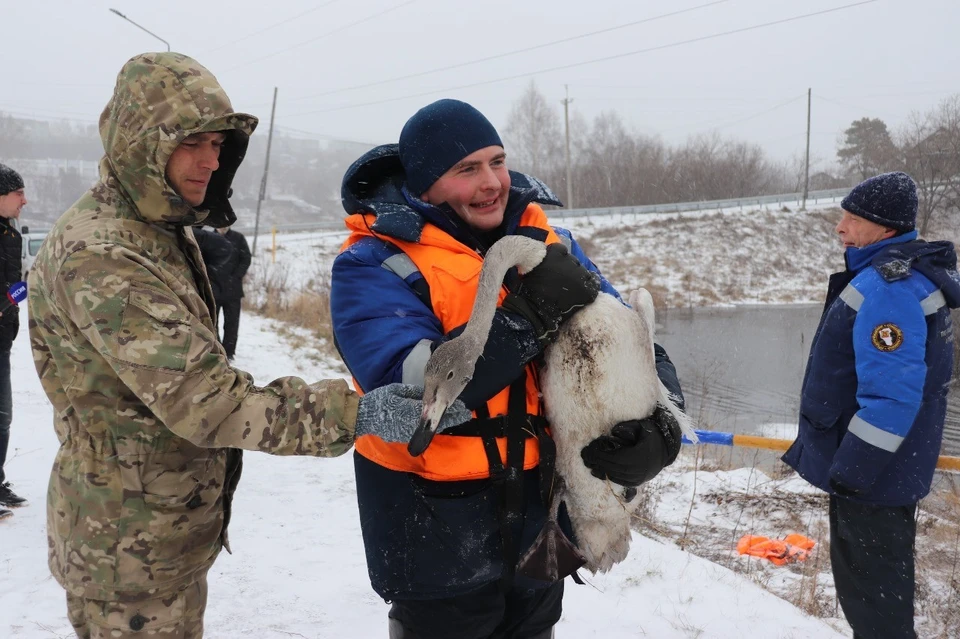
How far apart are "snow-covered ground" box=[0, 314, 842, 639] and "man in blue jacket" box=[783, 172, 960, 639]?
0.71 metres

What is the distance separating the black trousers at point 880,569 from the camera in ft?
10.5

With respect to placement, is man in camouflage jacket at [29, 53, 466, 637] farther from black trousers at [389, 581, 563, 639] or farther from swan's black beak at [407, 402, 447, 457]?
black trousers at [389, 581, 563, 639]

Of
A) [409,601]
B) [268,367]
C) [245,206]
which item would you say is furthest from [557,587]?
[245,206]

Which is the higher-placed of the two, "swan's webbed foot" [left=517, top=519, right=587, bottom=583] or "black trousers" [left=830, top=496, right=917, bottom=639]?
"swan's webbed foot" [left=517, top=519, right=587, bottom=583]

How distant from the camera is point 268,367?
34.7ft

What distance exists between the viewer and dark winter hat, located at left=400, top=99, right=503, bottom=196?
7.67 feet

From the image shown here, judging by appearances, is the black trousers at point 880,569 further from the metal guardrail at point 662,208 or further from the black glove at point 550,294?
the metal guardrail at point 662,208

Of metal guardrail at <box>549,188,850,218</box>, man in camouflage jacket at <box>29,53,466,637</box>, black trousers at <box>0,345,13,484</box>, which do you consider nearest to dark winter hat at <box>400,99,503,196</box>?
man in camouflage jacket at <box>29,53,466,637</box>

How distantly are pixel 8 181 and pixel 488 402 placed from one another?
200 inches

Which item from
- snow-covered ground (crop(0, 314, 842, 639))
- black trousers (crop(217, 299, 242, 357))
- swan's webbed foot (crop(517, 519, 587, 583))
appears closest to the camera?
swan's webbed foot (crop(517, 519, 587, 583))

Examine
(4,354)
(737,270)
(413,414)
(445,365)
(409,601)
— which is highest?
(445,365)

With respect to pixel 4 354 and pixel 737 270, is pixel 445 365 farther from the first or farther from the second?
pixel 737 270

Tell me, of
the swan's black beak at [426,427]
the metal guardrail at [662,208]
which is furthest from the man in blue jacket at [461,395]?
the metal guardrail at [662,208]

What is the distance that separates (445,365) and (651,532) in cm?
452
